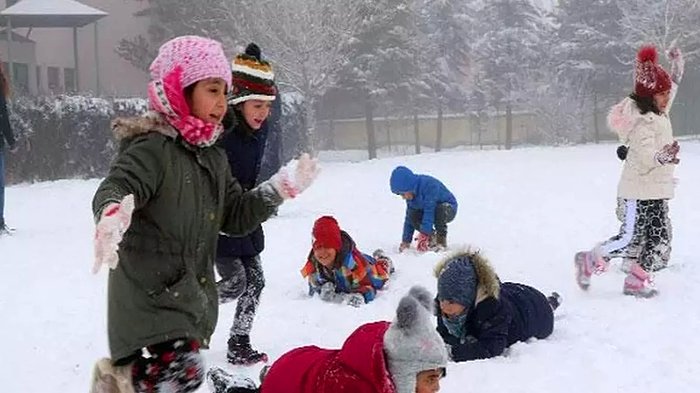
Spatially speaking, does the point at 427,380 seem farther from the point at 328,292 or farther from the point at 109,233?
the point at 328,292

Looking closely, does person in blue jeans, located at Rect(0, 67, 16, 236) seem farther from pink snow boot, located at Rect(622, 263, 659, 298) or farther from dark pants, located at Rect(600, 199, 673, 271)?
pink snow boot, located at Rect(622, 263, 659, 298)

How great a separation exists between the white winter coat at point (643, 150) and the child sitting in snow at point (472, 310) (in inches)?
78.4

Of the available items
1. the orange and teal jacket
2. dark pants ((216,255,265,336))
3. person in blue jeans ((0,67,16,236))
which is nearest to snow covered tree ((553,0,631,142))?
person in blue jeans ((0,67,16,236))

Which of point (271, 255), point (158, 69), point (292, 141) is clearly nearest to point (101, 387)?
point (158, 69)

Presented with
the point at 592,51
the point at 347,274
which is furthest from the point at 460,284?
the point at 592,51

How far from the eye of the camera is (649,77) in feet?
21.0

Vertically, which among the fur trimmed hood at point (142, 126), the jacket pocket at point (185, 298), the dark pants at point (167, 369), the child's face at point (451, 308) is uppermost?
the fur trimmed hood at point (142, 126)

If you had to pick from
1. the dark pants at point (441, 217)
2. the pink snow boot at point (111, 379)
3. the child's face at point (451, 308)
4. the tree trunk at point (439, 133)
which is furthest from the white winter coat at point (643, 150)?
the tree trunk at point (439, 133)

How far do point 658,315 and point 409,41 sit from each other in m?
30.7

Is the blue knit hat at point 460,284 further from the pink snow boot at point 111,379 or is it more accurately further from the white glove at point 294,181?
the pink snow boot at point 111,379

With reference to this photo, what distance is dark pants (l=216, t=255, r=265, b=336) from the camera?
461cm

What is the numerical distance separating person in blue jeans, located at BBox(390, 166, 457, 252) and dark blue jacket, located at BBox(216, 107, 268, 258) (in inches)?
160

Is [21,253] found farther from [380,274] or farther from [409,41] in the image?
[409,41]

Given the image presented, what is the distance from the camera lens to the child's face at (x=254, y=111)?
4.49 meters
